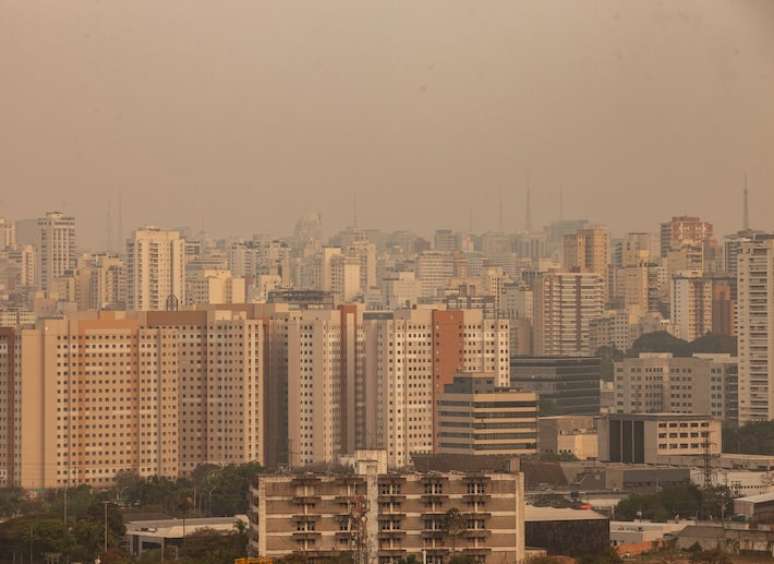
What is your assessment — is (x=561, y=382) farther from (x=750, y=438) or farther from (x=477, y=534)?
(x=477, y=534)

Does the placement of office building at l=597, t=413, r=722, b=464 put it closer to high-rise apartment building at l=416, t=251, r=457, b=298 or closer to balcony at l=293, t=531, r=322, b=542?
balcony at l=293, t=531, r=322, b=542

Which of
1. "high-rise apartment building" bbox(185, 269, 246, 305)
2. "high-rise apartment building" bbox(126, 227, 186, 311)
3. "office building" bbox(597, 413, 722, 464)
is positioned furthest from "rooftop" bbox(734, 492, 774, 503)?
"high-rise apartment building" bbox(126, 227, 186, 311)

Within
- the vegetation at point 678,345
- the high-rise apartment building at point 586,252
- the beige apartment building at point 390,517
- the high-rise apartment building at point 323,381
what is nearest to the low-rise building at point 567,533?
the beige apartment building at point 390,517

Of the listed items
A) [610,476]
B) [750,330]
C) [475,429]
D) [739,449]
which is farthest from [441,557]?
[750,330]

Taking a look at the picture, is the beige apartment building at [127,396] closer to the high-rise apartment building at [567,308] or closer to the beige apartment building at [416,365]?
the beige apartment building at [416,365]

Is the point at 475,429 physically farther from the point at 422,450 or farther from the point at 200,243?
the point at 200,243

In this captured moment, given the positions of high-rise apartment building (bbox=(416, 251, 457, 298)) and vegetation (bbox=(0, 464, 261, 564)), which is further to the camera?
high-rise apartment building (bbox=(416, 251, 457, 298))
